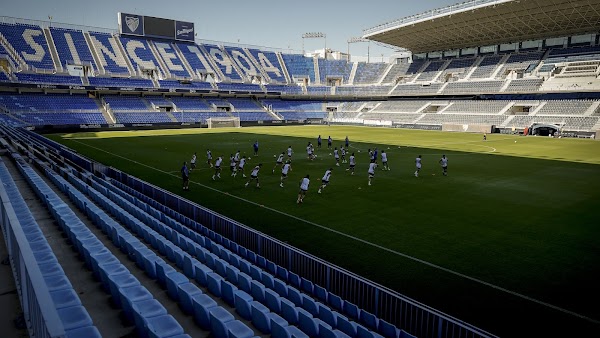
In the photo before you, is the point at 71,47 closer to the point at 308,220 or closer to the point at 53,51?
the point at 53,51

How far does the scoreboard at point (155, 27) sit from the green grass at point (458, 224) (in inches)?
2082

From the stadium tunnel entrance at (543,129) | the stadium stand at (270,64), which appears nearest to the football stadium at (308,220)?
the stadium tunnel entrance at (543,129)

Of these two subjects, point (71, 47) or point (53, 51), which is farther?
point (71, 47)

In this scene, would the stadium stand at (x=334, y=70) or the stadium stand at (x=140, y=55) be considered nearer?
the stadium stand at (x=140, y=55)

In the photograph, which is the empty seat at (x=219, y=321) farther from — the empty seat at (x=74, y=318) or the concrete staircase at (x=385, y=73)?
the concrete staircase at (x=385, y=73)

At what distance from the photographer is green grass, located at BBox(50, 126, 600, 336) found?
29.3ft

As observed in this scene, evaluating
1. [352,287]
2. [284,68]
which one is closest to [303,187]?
[352,287]

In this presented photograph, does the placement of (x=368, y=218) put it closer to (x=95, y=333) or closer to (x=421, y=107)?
(x=95, y=333)

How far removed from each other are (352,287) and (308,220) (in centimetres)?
675

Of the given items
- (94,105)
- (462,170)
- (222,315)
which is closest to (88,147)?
(94,105)

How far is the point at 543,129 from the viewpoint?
172ft

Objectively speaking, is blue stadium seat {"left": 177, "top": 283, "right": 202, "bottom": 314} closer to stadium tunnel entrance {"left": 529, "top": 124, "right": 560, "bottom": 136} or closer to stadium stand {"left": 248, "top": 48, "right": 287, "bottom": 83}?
stadium tunnel entrance {"left": 529, "top": 124, "right": 560, "bottom": 136}

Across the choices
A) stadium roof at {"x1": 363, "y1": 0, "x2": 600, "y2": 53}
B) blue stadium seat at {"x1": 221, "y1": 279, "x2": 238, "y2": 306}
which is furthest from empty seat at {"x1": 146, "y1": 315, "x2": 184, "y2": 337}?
stadium roof at {"x1": 363, "y1": 0, "x2": 600, "y2": 53}

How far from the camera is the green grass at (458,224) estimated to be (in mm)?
8936
